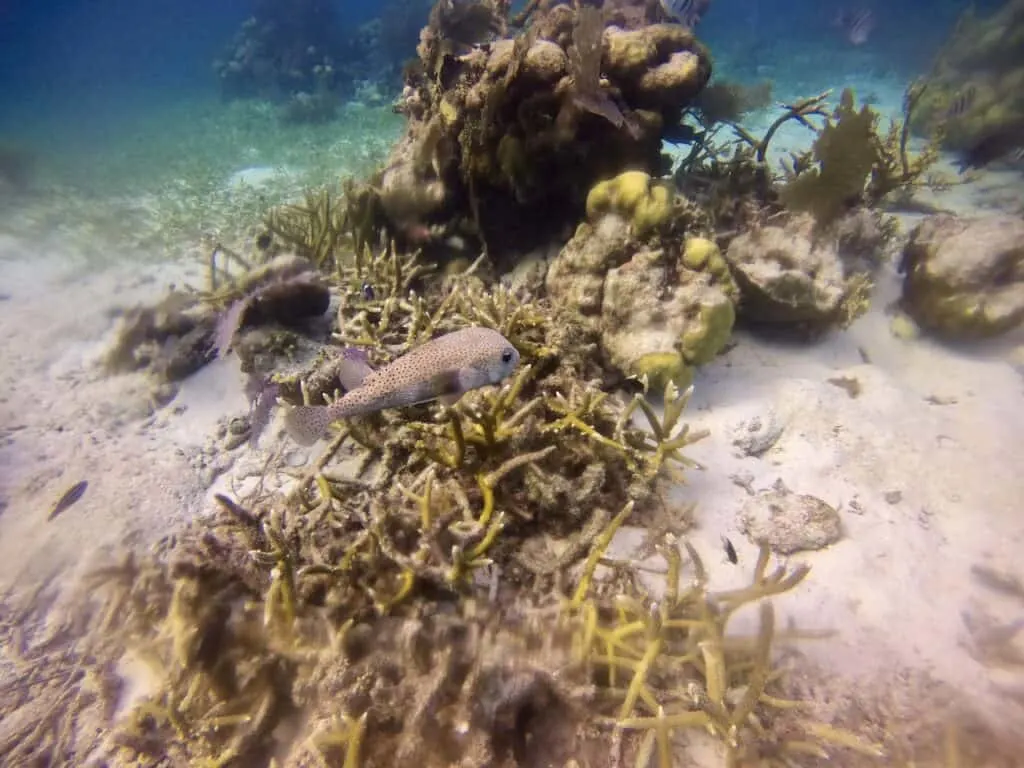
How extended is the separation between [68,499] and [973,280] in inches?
320

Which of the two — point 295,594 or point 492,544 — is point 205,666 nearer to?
point 295,594

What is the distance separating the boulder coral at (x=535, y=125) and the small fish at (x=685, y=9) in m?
3.36

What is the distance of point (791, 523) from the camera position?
136 inches

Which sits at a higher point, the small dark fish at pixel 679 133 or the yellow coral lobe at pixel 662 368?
the small dark fish at pixel 679 133

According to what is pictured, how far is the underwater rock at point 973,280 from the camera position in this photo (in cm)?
491

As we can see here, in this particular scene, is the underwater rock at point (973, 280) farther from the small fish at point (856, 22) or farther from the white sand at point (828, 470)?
the small fish at point (856, 22)

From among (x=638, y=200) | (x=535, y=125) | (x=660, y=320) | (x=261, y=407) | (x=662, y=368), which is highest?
(x=535, y=125)

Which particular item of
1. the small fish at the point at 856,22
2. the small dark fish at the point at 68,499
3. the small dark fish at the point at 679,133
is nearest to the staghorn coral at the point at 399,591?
the small dark fish at the point at 68,499

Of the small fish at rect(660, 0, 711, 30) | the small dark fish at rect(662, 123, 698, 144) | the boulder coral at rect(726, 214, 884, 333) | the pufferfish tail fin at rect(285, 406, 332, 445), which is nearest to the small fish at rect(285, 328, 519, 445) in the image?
the pufferfish tail fin at rect(285, 406, 332, 445)

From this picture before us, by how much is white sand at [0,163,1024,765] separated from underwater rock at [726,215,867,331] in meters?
0.29

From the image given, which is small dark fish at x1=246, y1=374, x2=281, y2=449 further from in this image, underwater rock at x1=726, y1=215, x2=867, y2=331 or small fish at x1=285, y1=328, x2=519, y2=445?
underwater rock at x1=726, y1=215, x2=867, y2=331

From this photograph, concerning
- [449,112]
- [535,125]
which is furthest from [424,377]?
[449,112]

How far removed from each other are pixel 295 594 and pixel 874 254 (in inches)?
254

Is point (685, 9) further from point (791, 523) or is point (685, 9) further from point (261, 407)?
point (261, 407)
